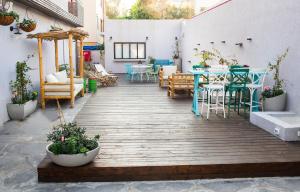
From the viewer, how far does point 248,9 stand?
9484 millimetres

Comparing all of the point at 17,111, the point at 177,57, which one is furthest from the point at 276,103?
the point at 177,57

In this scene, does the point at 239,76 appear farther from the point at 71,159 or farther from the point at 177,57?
the point at 177,57

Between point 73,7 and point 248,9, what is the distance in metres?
10.8

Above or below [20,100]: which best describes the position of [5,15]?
above

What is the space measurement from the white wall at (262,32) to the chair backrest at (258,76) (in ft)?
1.09

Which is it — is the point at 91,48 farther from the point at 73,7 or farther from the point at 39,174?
the point at 39,174

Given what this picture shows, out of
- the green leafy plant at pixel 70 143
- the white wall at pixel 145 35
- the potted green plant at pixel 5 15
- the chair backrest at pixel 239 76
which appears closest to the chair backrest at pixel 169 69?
the chair backrest at pixel 239 76

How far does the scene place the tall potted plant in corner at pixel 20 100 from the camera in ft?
26.6

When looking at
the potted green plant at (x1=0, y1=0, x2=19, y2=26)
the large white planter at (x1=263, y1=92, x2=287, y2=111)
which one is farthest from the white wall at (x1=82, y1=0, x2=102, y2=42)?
the large white planter at (x1=263, y1=92, x2=287, y2=111)

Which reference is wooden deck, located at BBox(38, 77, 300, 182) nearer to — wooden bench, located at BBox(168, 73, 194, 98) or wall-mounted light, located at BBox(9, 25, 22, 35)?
wall-mounted light, located at BBox(9, 25, 22, 35)

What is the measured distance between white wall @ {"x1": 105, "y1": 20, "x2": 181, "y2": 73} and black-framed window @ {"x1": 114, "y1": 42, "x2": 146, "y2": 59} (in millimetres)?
243

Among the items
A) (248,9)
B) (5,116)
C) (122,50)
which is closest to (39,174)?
(5,116)

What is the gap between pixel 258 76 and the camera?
8.27 m

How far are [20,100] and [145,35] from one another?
47.7 ft
